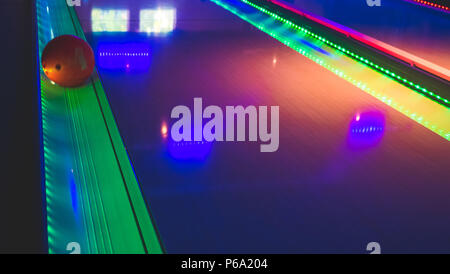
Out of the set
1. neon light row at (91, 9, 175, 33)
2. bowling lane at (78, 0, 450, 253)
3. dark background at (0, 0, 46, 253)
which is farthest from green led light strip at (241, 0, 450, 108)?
dark background at (0, 0, 46, 253)

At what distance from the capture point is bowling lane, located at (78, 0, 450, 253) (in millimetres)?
1271

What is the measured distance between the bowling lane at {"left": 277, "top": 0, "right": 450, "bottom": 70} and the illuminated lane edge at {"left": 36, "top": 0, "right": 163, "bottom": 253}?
2.03 meters

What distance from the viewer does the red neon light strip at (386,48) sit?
2704 millimetres

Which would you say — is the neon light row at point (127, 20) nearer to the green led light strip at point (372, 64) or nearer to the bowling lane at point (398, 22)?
the green led light strip at point (372, 64)

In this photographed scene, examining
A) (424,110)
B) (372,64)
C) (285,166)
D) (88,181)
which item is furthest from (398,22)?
(88,181)

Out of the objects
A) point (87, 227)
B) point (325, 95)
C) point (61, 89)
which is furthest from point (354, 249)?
point (61, 89)

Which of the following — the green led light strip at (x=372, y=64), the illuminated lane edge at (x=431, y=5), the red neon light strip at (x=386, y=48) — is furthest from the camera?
the illuminated lane edge at (x=431, y=5)

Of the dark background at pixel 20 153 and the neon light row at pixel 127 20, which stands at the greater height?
the neon light row at pixel 127 20

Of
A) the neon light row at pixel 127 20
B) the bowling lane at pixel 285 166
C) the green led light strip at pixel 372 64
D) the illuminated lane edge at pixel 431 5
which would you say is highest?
the illuminated lane edge at pixel 431 5

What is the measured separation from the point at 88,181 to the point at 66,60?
2.61 feet

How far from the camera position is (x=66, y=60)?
2066 millimetres

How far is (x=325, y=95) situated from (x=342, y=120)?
12.7 inches

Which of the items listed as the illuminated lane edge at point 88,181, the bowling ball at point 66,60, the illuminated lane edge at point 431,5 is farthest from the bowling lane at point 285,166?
the illuminated lane edge at point 431,5

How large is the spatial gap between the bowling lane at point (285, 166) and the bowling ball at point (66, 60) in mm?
159
